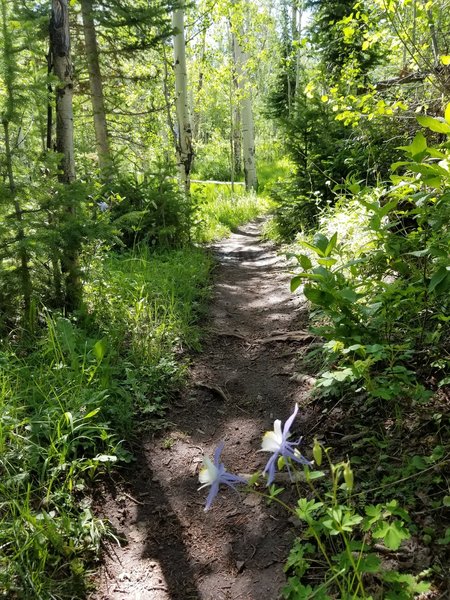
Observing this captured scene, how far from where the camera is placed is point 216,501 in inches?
88.6

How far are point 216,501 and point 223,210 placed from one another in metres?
9.40

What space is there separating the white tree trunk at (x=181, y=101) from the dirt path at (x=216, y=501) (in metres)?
4.25

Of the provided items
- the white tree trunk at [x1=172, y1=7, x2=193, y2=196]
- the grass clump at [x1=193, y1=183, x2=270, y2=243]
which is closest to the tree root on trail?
the grass clump at [x1=193, y1=183, x2=270, y2=243]

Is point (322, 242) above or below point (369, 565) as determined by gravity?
above

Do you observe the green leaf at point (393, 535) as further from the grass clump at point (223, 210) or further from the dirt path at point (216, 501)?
the grass clump at point (223, 210)

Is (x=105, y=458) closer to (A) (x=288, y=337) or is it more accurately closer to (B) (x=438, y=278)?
(B) (x=438, y=278)

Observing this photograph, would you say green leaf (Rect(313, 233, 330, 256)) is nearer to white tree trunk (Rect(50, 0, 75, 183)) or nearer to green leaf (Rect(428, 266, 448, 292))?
green leaf (Rect(428, 266, 448, 292))

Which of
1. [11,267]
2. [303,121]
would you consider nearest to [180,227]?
[303,121]

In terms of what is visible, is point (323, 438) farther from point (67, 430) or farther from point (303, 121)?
point (303, 121)

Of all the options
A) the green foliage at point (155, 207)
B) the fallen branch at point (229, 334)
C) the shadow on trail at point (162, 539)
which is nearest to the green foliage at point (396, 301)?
the shadow on trail at point (162, 539)

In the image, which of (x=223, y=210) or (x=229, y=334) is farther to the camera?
(x=223, y=210)

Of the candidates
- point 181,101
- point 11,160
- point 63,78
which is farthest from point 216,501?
point 181,101

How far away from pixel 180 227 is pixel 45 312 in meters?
3.41

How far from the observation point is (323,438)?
2.37 meters
